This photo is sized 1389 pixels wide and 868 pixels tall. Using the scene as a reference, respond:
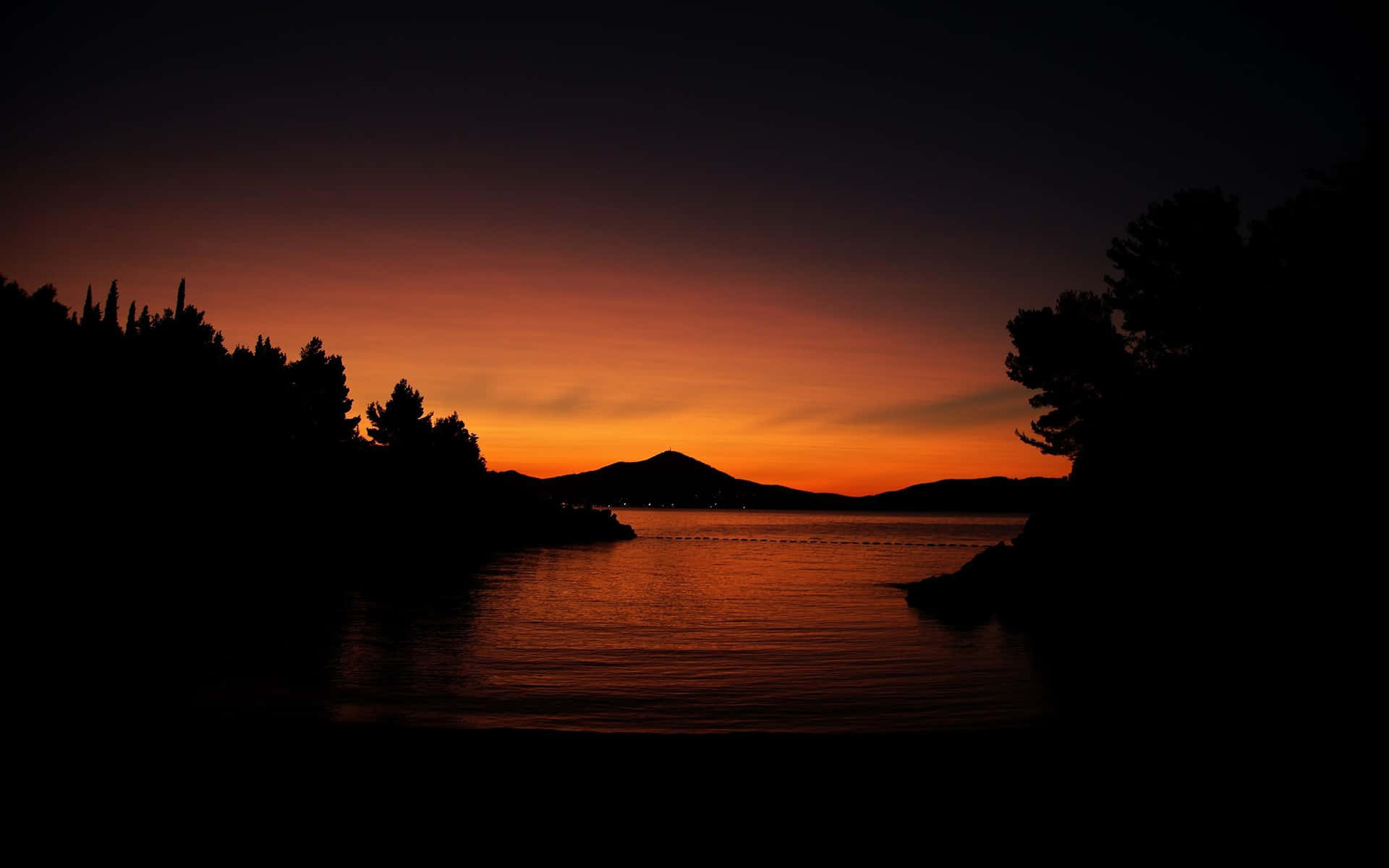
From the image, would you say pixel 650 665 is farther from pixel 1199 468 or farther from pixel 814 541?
pixel 814 541

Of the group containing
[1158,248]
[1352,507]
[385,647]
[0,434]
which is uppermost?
[1158,248]

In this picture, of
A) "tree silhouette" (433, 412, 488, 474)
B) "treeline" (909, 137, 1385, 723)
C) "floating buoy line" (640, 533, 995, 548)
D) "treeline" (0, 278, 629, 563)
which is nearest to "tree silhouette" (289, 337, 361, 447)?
"treeline" (0, 278, 629, 563)

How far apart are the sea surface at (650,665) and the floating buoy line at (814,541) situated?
69.0 m

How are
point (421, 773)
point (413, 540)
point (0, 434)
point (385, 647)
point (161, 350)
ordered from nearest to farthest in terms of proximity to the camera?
point (421, 773) → point (385, 647) → point (0, 434) → point (161, 350) → point (413, 540)

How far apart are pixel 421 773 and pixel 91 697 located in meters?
8.57

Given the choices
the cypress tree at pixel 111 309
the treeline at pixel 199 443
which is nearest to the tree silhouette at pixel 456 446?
the treeline at pixel 199 443

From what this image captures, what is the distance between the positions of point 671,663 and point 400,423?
286ft

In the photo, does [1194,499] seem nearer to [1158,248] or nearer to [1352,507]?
[1352,507]

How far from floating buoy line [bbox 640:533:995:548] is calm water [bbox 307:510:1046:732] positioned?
6786cm

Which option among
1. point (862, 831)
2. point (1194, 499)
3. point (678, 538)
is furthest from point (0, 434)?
point (678, 538)

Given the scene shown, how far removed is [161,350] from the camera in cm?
5597

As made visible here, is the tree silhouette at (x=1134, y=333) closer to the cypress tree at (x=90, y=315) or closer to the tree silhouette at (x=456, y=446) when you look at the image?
the cypress tree at (x=90, y=315)

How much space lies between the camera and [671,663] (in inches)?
780

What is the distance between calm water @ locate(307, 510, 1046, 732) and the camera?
1416cm
